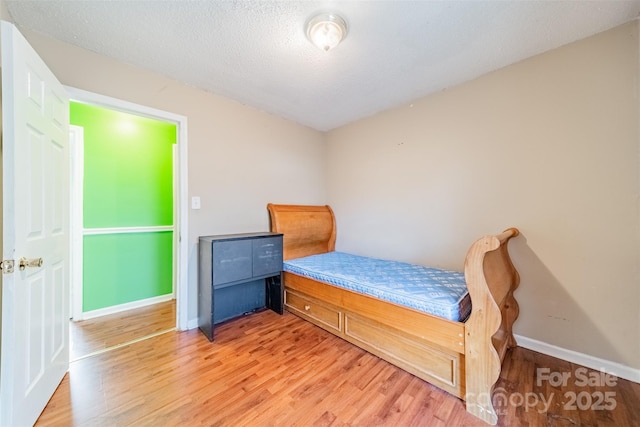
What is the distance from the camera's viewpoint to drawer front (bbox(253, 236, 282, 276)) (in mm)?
2369

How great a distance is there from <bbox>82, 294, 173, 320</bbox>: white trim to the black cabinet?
3.48ft

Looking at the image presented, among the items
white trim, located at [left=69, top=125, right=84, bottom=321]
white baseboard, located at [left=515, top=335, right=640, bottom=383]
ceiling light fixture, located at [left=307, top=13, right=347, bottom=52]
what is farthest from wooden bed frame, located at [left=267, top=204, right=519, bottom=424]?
white trim, located at [left=69, top=125, right=84, bottom=321]

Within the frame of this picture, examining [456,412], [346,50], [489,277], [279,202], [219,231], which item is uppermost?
[346,50]

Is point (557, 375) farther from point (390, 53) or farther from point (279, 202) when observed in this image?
point (279, 202)

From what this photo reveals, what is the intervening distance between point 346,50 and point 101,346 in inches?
122

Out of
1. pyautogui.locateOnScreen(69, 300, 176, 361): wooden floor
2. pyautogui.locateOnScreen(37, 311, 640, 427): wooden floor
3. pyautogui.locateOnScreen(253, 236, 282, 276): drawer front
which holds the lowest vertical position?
pyautogui.locateOnScreen(37, 311, 640, 427): wooden floor

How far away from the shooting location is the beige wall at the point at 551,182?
1587 mm

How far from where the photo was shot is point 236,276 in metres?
2.21

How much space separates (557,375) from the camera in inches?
63.7

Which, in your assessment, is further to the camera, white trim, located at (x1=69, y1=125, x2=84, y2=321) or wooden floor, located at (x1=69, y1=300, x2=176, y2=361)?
white trim, located at (x1=69, y1=125, x2=84, y2=321)

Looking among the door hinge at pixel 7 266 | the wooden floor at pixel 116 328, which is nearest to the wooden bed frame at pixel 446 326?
the wooden floor at pixel 116 328

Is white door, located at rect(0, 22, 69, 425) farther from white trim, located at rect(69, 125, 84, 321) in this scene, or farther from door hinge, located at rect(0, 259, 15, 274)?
white trim, located at rect(69, 125, 84, 321)

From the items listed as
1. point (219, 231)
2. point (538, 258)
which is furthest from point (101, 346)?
point (538, 258)

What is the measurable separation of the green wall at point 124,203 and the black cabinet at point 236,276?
110 centimetres
